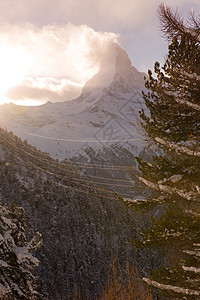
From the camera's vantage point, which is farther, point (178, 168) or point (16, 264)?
point (16, 264)

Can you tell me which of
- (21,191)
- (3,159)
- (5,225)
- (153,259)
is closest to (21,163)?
(3,159)

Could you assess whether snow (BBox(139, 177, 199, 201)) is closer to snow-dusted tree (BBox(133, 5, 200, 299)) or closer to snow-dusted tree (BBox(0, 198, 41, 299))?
snow-dusted tree (BBox(133, 5, 200, 299))

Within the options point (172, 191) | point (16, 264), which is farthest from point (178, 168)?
point (16, 264)

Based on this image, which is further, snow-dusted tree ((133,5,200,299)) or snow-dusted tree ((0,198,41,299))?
snow-dusted tree ((0,198,41,299))

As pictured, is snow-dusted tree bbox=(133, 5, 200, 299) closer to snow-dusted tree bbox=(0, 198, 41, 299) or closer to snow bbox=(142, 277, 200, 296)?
snow bbox=(142, 277, 200, 296)

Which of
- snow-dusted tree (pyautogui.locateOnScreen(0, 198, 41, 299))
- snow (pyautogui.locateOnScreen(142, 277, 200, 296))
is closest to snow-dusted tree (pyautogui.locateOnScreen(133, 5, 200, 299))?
snow (pyautogui.locateOnScreen(142, 277, 200, 296))

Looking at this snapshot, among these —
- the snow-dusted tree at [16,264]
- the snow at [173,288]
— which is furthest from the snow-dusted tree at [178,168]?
the snow-dusted tree at [16,264]

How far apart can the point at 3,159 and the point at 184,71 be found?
91.6 m

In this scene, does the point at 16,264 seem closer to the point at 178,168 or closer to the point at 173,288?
the point at 173,288

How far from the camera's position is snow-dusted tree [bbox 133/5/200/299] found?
5.85 meters

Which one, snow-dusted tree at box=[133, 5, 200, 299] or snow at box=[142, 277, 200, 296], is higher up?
snow-dusted tree at box=[133, 5, 200, 299]

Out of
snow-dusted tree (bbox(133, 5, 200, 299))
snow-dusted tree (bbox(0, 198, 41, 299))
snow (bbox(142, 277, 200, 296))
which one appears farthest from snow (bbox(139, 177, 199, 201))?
snow-dusted tree (bbox(0, 198, 41, 299))

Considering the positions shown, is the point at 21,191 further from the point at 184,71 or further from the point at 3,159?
the point at 184,71

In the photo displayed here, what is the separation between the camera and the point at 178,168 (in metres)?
6.32
